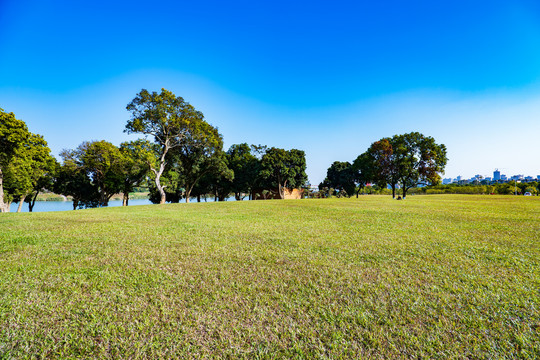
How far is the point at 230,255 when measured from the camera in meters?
3.71

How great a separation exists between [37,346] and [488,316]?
3.67 meters

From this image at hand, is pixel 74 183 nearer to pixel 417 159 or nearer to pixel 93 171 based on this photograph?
pixel 93 171

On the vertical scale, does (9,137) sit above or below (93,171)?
above

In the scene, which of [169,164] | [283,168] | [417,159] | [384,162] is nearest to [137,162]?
[169,164]

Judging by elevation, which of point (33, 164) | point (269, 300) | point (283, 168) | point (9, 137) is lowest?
point (269, 300)

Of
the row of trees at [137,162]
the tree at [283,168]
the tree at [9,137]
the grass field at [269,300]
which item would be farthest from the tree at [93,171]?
the grass field at [269,300]

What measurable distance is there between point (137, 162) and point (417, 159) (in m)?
30.4

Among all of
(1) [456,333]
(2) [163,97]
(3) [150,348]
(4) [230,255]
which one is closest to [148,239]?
(4) [230,255]

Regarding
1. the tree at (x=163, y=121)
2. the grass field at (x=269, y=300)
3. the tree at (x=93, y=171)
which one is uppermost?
the tree at (x=163, y=121)

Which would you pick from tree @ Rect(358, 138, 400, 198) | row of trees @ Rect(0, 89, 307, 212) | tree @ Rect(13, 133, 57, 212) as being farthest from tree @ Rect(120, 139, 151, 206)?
tree @ Rect(358, 138, 400, 198)

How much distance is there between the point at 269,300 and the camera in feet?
7.40

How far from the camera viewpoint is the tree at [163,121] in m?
19.7

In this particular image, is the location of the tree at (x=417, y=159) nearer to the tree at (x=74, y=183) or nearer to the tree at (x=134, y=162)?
the tree at (x=134, y=162)

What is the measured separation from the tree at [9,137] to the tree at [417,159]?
35.5 meters
